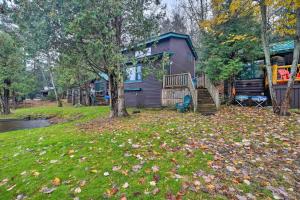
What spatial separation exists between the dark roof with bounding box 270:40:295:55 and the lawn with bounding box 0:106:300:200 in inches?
333

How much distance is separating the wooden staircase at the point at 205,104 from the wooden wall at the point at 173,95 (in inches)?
38.7

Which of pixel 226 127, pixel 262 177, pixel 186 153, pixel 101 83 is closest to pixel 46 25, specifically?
pixel 186 153

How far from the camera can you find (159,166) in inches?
163

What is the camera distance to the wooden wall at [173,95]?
42.8 ft

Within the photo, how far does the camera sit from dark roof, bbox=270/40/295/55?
1309 cm

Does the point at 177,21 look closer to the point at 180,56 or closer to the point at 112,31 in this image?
the point at 180,56

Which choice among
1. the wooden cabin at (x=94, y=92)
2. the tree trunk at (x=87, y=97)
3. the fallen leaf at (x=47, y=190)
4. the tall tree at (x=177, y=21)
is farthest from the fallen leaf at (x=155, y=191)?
the tall tree at (x=177, y=21)

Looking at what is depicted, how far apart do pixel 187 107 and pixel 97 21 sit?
6.94 metres

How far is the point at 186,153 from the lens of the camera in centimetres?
485

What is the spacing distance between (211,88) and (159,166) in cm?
955

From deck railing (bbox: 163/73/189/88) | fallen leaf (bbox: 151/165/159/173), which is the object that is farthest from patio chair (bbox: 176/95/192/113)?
fallen leaf (bbox: 151/165/159/173)

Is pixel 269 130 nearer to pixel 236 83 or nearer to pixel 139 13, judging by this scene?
pixel 139 13

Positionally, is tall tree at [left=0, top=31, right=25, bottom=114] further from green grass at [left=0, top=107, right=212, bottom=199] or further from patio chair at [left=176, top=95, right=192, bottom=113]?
patio chair at [left=176, top=95, right=192, bottom=113]

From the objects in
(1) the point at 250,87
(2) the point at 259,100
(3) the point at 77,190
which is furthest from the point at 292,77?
(3) the point at 77,190
